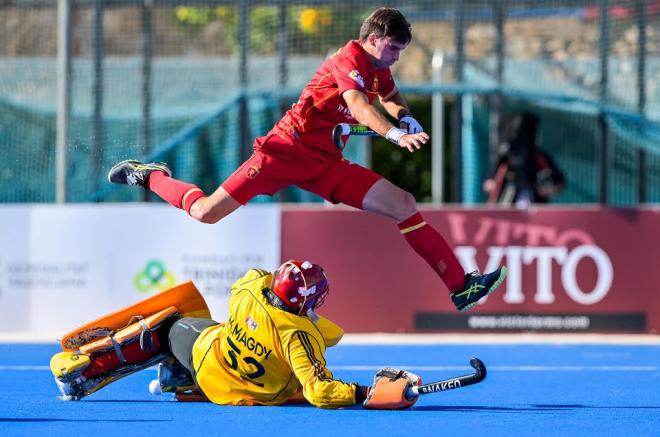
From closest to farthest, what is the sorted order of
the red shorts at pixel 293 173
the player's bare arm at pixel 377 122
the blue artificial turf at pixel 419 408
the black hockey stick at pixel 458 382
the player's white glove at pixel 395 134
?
the blue artificial turf at pixel 419 408, the black hockey stick at pixel 458 382, the player's bare arm at pixel 377 122, the player's white glove at pixel 395 134, the red shorts at pixel 293 173

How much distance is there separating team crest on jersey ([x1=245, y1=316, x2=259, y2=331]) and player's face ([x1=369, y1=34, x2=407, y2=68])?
179cm

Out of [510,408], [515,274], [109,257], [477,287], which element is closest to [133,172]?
[477,287]

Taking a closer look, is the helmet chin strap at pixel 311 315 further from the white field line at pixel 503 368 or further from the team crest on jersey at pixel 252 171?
the white field line at pixel 503 368

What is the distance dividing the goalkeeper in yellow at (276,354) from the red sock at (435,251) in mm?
897

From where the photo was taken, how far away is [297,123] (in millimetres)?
8062

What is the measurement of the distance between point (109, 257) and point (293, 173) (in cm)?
474

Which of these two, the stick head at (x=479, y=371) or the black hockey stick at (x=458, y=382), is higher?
the stick head at (x=479, y=371)

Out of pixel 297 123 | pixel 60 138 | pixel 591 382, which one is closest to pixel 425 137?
pixel 297 123

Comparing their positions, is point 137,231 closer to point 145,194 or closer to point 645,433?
point 145,194

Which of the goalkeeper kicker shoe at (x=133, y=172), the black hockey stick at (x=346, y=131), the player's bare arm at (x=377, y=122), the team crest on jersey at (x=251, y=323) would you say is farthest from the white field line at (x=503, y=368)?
the player's bare arm at (x=377, y=122)

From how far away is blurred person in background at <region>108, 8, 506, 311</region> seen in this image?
25.6 ft

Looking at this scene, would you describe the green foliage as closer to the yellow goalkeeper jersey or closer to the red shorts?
the red shorts

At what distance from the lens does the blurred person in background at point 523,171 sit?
13.7 metres

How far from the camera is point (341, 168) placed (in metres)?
8.11
